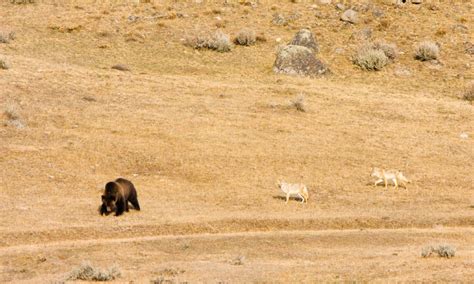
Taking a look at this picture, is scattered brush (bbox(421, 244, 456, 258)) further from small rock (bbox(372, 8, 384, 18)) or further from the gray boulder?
small rock (bbox(372, 8, 384, 18))

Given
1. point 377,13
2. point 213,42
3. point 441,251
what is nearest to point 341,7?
point 377,13

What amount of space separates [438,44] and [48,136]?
21.0 meters

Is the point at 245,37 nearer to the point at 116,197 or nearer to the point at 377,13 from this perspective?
the point at 377,13

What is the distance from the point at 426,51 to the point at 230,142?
15.3 metres

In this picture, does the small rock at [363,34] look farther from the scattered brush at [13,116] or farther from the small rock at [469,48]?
the scattered brush at [13,116]

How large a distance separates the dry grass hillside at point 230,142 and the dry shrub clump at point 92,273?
0.25 metres

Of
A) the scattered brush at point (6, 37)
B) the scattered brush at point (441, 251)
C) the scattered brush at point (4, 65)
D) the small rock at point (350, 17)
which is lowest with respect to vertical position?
the scattered brush at point (441, 251)

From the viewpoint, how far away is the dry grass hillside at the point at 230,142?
18594 millimetres

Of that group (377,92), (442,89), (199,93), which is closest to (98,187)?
(199,93)

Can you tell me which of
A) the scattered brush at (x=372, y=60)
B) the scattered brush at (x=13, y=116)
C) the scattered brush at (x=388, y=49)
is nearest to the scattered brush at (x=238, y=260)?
the scattered brush at (x=13, y=116)

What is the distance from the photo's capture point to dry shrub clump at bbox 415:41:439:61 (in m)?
41.4

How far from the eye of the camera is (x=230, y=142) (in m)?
29.1

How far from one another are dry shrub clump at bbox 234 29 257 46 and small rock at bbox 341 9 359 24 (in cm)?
532

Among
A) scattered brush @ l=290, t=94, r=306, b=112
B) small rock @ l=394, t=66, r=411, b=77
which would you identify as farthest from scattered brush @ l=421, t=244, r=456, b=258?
small rock @ l=394, t=66, r=411, b=77
